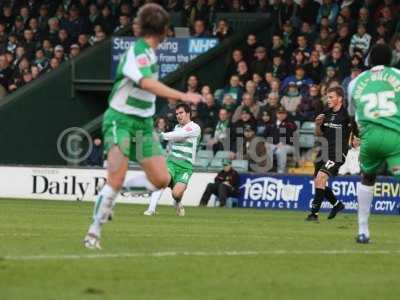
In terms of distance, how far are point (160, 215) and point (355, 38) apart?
944 cm

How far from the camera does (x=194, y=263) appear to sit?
34.5 ft

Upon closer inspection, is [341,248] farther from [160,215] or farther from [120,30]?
[120,30]

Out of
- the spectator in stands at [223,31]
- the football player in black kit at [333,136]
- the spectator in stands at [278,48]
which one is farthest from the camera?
the spectator in stands at [223,31]

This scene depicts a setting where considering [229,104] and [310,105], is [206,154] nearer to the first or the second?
[229,104]

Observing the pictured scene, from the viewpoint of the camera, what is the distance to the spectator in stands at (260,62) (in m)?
29.4

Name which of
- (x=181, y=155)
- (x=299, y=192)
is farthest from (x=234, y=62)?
(x=181, y=155)

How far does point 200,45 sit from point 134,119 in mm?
20482

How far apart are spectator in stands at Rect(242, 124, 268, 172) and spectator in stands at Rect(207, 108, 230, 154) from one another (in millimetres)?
700

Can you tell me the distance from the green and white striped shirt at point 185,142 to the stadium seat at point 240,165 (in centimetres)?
665

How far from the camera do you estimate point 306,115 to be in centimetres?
2731

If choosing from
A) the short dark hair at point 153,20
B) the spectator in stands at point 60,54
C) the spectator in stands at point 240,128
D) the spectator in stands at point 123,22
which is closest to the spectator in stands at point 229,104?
the spectator in stands at point 240,128

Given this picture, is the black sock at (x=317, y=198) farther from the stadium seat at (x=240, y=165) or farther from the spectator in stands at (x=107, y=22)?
the spectator in stands at (x=107, y=22)

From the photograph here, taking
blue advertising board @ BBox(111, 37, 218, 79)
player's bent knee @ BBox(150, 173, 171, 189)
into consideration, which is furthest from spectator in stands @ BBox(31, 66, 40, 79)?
player's bent knee @ BBox(150, 173, 171, 189)

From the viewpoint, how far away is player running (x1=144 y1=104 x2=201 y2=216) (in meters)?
20.5
